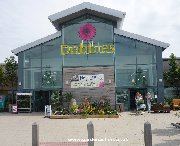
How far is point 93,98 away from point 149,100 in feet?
14.3

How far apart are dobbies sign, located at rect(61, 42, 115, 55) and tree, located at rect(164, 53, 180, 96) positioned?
8.16 metres

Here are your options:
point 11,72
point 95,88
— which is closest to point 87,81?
point 95,88

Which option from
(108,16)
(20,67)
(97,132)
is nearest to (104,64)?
(108,16)

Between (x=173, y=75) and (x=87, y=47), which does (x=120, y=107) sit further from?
(x=173, y=75)

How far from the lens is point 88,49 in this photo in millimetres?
26516

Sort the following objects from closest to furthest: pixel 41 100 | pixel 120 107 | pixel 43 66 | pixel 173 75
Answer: pixel 120 107 < pixel 43 66 < pixel 41 100 < pixel 173 75

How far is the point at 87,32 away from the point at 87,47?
1239 mm

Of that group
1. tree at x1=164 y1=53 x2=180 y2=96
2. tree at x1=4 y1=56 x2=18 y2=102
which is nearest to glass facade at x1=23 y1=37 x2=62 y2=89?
tree at x1=4 y1=56 x2=18 y2=102

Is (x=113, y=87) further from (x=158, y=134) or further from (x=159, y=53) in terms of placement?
(x=158, y=134)

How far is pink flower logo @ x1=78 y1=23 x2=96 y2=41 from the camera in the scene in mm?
26703

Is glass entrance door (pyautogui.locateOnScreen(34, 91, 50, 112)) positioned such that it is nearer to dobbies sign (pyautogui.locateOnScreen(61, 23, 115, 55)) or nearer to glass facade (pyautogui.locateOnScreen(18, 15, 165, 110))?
glass facade (pyautogui.locateOnScreen(18, 15, 165, 110))

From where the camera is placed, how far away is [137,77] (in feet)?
87.9

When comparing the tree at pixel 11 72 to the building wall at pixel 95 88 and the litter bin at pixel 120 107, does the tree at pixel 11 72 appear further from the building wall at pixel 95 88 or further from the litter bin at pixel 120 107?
the litter bin at pixel 120 107

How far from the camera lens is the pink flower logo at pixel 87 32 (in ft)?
87.6
